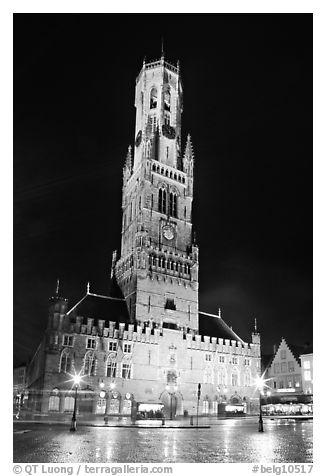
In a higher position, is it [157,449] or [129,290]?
[129,290]

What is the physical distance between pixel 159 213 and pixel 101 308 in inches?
608

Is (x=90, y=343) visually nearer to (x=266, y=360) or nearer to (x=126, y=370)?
(x=126, y=370)

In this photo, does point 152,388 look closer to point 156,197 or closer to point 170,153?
point 156,197

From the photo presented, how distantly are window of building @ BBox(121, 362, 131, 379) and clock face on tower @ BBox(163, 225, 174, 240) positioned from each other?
18235 millimetres

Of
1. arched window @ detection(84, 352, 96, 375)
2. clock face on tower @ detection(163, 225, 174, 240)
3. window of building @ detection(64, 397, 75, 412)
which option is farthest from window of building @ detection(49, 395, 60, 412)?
clock face on tower @ detection(163, 225, 174, 240)

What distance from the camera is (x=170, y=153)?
68.7 meters

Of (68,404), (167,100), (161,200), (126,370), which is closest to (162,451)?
(68,404)

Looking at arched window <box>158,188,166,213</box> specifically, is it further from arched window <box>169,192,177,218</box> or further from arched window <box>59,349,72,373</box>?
arched window <box>59,349,72,373</box>

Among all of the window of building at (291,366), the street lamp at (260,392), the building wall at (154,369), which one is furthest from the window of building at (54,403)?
the window of building at (291,366)

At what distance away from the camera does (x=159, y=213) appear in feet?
208

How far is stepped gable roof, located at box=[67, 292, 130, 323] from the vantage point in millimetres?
55375

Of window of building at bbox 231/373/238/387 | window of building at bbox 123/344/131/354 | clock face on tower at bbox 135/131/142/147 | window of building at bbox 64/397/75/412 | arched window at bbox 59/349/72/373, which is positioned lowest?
window of building at bbox 64/397/75/412
